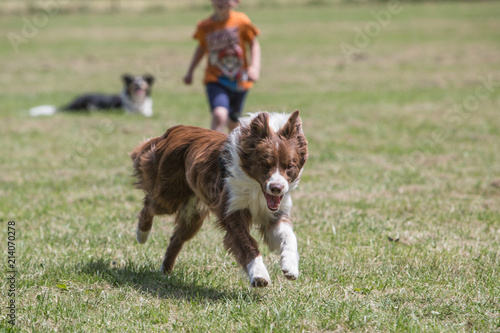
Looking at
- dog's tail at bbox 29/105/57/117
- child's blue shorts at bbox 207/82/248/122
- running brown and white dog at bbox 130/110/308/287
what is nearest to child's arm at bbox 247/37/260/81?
child's blue shorts at bbox 207/82/248/122

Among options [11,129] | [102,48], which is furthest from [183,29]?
[11,129]

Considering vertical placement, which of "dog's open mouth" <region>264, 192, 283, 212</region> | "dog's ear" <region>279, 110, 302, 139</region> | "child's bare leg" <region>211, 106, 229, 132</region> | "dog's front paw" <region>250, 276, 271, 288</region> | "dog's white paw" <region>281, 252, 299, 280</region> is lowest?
"child's bare leg" <region>211, 106, 229, 132</region>

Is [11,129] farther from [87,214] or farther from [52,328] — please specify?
[52,328]

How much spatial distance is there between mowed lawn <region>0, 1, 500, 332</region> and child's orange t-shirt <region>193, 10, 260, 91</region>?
1.67m

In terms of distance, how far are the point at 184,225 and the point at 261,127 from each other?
1.32 meters

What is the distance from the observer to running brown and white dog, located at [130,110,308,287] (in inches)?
162

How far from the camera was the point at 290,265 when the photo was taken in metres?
4.04

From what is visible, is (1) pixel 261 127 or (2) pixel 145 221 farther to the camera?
(2) pixel 145 221

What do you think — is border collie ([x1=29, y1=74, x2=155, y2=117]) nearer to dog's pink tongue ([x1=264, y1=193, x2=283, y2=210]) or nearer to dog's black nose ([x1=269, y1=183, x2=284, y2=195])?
dog's pink tongue ([x1=264, y1=193, x2=283, y2=210])

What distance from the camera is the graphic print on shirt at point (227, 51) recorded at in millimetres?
7362

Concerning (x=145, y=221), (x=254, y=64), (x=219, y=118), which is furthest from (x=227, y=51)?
(x=145, y=221)

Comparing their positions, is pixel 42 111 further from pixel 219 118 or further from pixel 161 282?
pixel 161 282

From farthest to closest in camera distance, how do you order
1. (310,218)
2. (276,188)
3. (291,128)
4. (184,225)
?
1. (310,218)
2. (184,225)
3. (291,128)
4. (276,188)

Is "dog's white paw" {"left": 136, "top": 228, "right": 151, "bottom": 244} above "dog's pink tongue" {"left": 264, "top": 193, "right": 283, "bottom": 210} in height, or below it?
below
